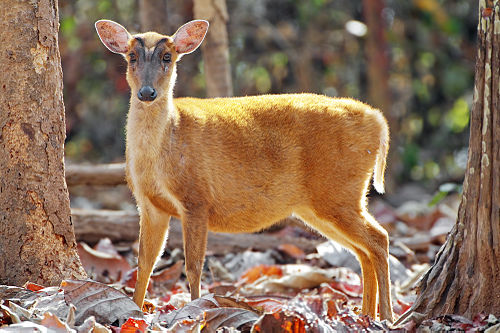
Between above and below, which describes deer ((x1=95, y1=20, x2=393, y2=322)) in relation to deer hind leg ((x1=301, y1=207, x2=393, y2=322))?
above

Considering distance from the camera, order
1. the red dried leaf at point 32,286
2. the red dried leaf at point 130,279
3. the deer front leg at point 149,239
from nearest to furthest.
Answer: the red dried leaf at point 32,286
the deer front leg at point 149,239
the red dried leaf at point 130,279

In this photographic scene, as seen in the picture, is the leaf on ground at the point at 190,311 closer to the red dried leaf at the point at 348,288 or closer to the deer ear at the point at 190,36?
the deer ear at the point at 190,36

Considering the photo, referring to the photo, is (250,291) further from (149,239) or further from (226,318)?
(226,318)

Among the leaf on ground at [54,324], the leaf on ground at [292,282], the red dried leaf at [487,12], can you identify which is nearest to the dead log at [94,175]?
the leaf on ground at [292,282]

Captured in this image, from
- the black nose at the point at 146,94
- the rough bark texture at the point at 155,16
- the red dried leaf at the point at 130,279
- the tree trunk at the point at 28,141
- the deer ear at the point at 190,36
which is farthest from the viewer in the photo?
the rough bark texture at the point at 155,16

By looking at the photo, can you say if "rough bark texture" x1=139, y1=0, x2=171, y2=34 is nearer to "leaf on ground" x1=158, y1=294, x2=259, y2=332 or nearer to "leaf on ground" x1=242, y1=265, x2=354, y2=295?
"leaf on ground" x1=242, y1=265, x2=354, y2=295

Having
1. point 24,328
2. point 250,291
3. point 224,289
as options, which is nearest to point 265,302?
point 224,289

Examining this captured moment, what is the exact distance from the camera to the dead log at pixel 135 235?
724 centimetres

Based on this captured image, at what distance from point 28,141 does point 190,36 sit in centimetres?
165

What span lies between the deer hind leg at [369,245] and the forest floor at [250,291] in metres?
0.20

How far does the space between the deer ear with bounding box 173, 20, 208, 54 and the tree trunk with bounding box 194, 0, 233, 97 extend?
2207 mm

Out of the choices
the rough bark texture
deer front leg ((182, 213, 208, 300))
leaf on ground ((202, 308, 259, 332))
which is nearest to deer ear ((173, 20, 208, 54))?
deer front leg ((182, 213, 208, 300))

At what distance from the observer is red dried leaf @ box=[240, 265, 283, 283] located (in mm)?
6559

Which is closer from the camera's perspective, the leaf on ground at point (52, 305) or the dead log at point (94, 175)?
the leaf on ground at point (52, 305)
